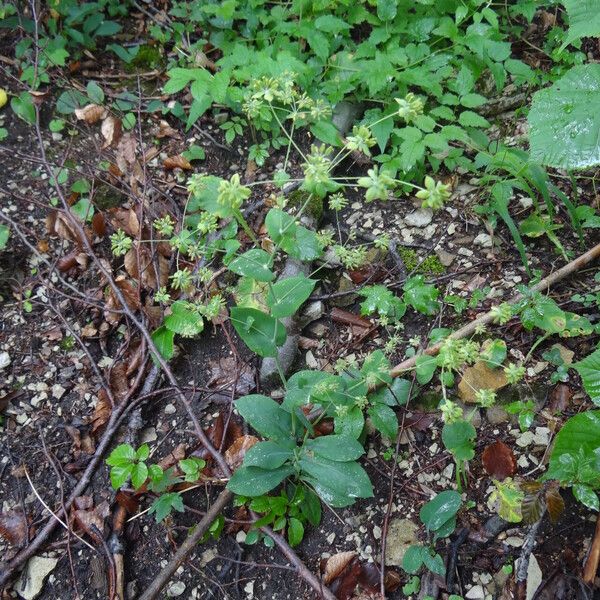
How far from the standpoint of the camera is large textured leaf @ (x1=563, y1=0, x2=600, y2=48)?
1976 mm

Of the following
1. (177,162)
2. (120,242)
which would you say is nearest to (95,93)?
(177,162)

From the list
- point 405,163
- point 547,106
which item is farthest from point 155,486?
point 547,106

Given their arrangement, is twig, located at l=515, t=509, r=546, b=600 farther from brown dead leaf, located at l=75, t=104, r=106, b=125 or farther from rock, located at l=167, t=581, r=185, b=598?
brown dead leaf, located at l=75, t=104, r=106, b=125

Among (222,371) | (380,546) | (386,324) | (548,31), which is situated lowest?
(380,546)

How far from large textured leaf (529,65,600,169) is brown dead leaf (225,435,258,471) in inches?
61.9

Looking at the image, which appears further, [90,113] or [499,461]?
[90,113]

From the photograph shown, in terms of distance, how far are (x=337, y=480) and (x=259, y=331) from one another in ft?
2.08

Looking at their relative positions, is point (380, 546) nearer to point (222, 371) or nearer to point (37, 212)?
point (222, 371)

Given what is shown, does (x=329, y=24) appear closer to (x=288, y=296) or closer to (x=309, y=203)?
(x=309, y=203)

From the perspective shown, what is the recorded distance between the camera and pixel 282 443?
2.15 meters

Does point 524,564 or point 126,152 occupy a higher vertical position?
point 126,152

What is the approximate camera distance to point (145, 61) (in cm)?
377

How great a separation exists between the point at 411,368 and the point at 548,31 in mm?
2598

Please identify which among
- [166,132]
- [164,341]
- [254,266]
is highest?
[254,266]
